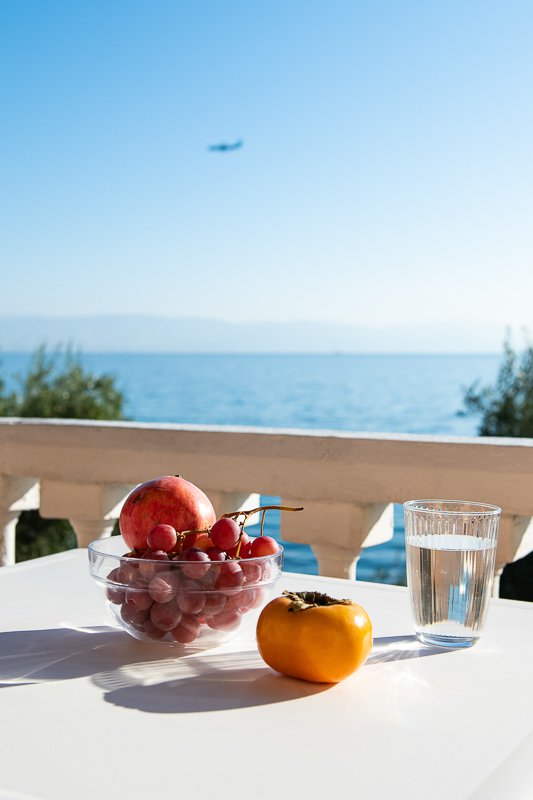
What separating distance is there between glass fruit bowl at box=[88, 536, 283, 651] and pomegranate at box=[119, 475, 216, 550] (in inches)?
1.7

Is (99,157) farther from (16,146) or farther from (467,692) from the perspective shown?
(467,692)

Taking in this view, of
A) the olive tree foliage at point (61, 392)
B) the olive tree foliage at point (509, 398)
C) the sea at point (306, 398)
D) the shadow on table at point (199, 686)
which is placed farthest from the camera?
the sea at point (306, 398)

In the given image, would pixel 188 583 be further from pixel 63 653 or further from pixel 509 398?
pixel 509 398

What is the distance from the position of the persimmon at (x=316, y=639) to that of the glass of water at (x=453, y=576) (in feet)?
0.52

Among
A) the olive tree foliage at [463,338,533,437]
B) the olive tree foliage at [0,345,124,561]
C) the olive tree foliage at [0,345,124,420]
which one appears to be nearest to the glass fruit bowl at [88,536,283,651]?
the olive tree foliage at [0,345,124,561]

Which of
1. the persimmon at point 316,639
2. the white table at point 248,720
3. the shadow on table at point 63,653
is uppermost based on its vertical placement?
the persimmon at point 316,639

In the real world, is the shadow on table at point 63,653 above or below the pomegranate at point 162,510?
below

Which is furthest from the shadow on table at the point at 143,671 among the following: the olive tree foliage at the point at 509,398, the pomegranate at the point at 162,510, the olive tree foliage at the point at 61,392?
the olive tree foliage at the point at 509,398

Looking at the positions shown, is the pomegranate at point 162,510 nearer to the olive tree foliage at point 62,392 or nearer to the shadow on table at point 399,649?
the shadow on table at point 399,649

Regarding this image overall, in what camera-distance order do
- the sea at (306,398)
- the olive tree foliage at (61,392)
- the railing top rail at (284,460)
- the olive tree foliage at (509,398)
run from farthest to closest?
the sea at (306,398)
the olive tree foliage at (509,398)
the olive tree foliage at (61,392)
the railing top rail at (284,460)

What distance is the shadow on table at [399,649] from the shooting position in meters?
0.98

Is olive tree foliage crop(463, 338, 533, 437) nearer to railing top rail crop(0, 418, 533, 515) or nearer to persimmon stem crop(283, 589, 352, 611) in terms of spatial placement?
railing top rail crop(0, 418, 533, 515)

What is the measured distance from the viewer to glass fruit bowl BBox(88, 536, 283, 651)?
911 mm

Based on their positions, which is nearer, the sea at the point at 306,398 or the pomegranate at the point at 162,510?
the pomegranate at the point at 162,510
